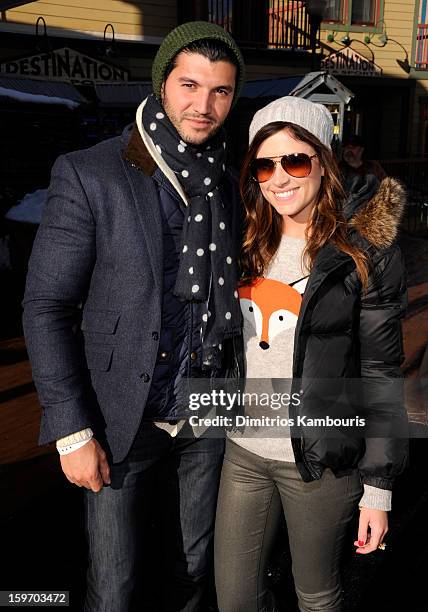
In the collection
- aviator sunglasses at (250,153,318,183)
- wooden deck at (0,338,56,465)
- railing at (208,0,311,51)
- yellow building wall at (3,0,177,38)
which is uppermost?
railing at (208,0,311,51)

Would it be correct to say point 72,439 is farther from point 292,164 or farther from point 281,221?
point 292,164

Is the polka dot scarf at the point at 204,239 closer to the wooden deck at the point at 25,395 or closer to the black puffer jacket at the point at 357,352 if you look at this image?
the black puffer jacket at the point at 357,352

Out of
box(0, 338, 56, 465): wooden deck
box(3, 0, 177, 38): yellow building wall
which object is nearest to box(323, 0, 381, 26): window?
box(3, 0, 177, 38): yellow building wall

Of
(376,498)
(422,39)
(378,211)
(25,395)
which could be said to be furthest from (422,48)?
(376,498)

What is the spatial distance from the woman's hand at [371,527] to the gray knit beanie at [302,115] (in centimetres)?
135

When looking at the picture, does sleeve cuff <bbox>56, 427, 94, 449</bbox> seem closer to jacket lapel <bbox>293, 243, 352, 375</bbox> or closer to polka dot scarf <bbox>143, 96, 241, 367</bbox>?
polka dot scarf <bbox>143, 96, 241, 367</bbox>

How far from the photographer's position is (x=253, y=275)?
89.4 inches

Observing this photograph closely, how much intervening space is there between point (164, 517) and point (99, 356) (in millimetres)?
856

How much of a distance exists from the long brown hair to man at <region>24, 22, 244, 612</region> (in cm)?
9

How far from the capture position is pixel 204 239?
2160mm

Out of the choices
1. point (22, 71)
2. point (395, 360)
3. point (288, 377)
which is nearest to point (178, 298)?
point (288, 377)

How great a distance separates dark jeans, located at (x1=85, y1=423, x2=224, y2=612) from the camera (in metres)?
2.20

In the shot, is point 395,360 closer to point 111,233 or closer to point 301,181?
point 301,181

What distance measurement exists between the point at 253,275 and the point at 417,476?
2.86 metres
